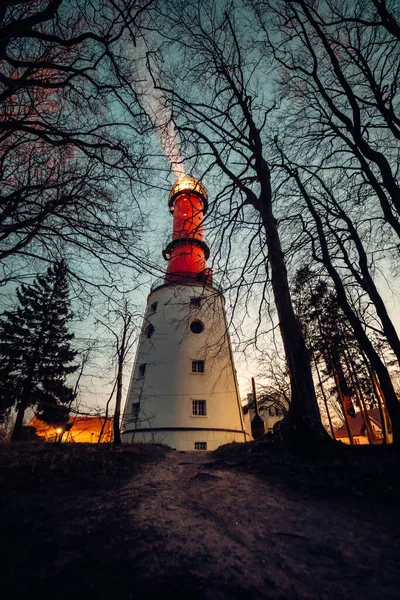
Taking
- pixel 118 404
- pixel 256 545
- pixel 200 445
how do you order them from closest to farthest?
1. pixel 256 545
2. pixel 118 404
3. pixel 200 445

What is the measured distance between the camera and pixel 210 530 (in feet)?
8.99

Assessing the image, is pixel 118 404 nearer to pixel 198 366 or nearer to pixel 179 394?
pixel 179 394

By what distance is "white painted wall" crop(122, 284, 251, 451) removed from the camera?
546 inches

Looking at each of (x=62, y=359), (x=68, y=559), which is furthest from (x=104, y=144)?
(x=62, y=359)

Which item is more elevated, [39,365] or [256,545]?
[39,365]

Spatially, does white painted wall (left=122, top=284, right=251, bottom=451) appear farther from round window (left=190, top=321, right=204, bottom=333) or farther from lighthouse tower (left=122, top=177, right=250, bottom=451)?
round window (left=190, top=321, right=204, bottom=333)

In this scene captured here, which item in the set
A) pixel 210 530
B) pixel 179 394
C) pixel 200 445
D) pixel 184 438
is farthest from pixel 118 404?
pixel 210 530

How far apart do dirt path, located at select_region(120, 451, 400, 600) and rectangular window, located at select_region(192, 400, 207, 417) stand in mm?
11030

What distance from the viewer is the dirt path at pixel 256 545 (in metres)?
1.87

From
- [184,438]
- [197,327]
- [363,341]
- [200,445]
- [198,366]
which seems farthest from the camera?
[197,327]

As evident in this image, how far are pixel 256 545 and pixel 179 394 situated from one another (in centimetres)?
1277

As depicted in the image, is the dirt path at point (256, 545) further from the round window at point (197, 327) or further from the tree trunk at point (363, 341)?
the round window at point (197, 327)

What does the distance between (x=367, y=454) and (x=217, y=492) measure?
276cm

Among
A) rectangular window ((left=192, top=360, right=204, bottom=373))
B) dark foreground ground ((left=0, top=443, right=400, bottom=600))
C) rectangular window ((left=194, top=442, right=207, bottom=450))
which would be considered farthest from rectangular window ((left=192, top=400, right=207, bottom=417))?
dark foreground ground ((left=0, top=443, right=400, bottom=600))
